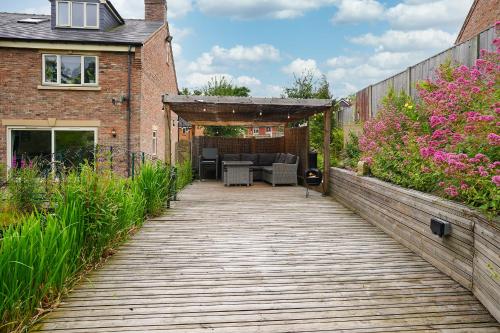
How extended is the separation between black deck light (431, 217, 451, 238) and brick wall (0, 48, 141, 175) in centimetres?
1006

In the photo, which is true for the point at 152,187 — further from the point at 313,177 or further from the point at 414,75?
the point at 414,75

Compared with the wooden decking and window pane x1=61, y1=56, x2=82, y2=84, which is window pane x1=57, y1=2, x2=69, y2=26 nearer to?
window pane x1=61, y1=56, x2=82, y2=84

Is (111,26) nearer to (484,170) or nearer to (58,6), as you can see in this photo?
(58,6)

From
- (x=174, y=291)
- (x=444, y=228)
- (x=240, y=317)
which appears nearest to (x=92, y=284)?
(x=174, y=291)

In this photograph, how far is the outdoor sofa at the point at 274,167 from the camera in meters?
12.3

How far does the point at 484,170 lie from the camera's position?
3.38 metres

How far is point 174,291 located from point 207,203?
197 inches

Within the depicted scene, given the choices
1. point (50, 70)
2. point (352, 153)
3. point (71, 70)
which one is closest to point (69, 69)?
point (71, 70)

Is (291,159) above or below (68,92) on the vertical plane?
below

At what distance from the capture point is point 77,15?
1365 centimetres

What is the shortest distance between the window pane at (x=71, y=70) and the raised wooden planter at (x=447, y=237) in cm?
977

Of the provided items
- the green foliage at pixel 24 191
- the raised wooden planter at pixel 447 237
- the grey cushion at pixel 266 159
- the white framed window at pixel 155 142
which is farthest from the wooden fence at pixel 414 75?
the white framed window at pixel 155 142

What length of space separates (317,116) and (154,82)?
6.27m

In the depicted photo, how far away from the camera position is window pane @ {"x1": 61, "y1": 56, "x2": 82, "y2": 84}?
12.4 m
